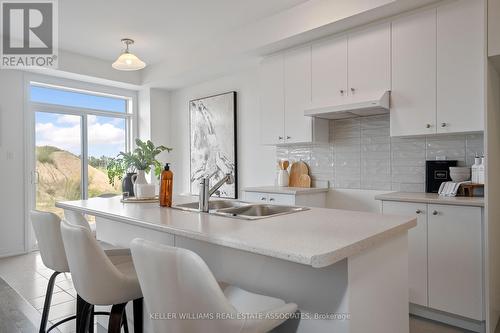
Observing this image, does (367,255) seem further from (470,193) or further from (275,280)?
(470,193)

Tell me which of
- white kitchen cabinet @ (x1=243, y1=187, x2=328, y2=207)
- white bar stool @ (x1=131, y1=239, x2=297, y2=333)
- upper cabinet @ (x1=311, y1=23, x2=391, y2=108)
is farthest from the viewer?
white kitchen cabinet @ (x1=243, y1=187, x2=328, y2=207)

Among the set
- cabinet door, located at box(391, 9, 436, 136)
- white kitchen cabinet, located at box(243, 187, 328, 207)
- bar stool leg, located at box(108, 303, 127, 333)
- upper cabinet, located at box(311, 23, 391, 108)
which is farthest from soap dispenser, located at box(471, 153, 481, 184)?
bar stool leg, located at box(108, 303, 127, 333)

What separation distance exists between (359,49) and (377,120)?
688 mm

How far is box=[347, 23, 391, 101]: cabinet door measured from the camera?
283 cm

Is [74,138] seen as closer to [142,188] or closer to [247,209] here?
[142,188]

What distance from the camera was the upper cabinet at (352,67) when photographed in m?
2.85

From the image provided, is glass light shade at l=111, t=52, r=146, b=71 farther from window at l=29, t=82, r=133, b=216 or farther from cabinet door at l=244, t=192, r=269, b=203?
window at l=29, t=82, r=133, b=216

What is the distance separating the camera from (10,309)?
2.65 meters

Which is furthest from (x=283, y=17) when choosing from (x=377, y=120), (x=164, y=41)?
(x=164, y=41)

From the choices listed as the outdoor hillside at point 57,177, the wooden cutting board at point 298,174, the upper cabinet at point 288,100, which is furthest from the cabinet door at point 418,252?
the outdoor hillside at point 57,177

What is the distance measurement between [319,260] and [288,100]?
2775mm

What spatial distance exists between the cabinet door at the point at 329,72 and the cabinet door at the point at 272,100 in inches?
16.7

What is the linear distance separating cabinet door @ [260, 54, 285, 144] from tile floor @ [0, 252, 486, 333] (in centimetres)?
211

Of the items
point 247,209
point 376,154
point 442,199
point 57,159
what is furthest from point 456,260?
point 57,159
